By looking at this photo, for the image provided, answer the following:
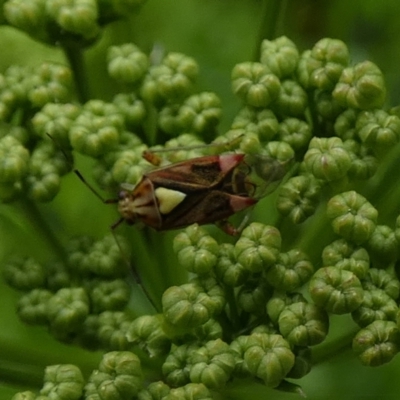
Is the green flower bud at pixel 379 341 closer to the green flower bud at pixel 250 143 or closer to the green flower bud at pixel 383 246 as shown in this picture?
the green flower bud at pixel 383 246

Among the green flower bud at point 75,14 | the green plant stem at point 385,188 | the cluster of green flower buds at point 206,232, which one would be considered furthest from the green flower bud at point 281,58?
the green flower bud at point 75,14

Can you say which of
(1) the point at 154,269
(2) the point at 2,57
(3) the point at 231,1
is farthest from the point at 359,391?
(2) the point at 2,57

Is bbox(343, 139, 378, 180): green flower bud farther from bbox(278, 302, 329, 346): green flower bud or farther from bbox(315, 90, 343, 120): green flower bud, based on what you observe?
bbox(278, 302, 329, 346): green flower bud

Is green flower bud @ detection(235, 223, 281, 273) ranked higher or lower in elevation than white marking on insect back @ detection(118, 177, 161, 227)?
higher

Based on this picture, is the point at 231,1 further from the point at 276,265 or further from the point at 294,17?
the point at 276,265

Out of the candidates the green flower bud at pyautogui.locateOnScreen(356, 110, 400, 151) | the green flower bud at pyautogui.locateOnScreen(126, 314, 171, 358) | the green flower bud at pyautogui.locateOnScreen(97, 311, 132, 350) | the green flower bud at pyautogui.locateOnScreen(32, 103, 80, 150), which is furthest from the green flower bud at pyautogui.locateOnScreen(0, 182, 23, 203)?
the green flower bud at pyautogui.locateOnScreen(356, 110, 400, 151)

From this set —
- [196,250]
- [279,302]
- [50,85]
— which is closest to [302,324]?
[279,302]

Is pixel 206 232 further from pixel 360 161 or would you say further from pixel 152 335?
pixel 360 161
